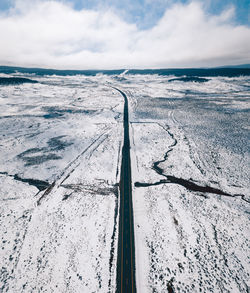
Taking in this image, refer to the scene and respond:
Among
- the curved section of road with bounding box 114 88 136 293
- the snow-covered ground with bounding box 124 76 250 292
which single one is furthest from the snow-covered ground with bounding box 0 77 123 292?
the snow-covered ground with bounding box 124 76 250 292

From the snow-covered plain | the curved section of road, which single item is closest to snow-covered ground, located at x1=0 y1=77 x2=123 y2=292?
the snow-covered plain

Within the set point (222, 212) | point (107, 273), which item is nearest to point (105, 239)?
point (107, 273)

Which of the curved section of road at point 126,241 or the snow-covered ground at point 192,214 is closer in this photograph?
the curved section of road at point 126,241

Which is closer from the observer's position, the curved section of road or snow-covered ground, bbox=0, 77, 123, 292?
the curved section of road

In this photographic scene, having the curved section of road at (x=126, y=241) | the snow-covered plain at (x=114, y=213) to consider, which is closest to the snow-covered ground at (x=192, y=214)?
the snow-covered plain at (x=114, y=213)

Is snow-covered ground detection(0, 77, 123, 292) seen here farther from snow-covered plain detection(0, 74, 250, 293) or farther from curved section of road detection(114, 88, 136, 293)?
curved section of road detection(114, 88, 136, 293)

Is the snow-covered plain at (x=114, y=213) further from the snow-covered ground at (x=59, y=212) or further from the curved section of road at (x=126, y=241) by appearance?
the curved section of road at (x=126, y=241)

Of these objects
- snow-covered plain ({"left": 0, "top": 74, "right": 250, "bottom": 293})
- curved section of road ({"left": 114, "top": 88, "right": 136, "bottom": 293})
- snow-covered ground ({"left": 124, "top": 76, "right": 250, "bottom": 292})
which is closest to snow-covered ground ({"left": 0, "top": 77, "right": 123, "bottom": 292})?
snow-covered plain ({"left": 0, "top": 74, "right": 250, "bottom": 293})

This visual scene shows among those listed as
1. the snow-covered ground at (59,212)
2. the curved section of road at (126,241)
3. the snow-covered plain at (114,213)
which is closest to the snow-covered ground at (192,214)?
the snow-covered plain at (114,213)

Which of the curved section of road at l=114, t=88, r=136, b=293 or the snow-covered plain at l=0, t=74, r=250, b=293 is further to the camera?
the snow-covered plain at l=0, t=74, r=250, b=293
